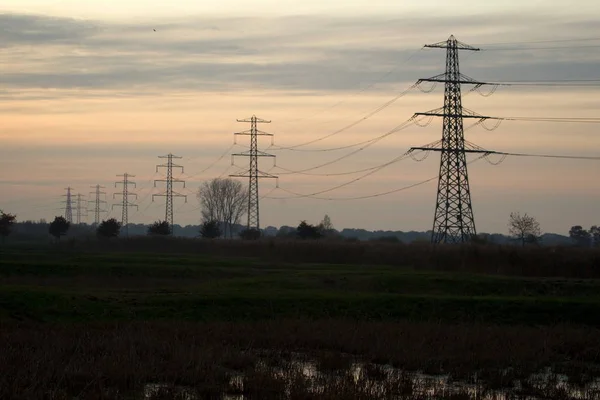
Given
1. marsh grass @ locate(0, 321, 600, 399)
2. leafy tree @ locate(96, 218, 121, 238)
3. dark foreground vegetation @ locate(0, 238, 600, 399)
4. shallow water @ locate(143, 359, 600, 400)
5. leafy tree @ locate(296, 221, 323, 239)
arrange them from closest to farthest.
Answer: shallow water @ locate(143, 359, 600, 400) < marsh grass @ locate(0, 321, 600, 399) < dark foreground vegetation @ locate(0, 238, 600, 399) < leafy tree @ locate(296, 221, 323, 239) < leafy tree @ locate(96, 218, 121, 238)

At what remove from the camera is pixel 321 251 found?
7812cm

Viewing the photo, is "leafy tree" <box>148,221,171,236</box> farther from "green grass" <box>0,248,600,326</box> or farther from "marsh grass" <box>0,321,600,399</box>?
"marsh grass" <box>0,321,600,399</box>

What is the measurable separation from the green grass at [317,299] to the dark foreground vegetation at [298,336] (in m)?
0.09

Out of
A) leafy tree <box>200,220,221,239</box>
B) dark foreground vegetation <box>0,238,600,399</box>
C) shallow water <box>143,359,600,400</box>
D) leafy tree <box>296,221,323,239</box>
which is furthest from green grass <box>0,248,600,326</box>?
leafy tree <box>200,220,221,239</box>

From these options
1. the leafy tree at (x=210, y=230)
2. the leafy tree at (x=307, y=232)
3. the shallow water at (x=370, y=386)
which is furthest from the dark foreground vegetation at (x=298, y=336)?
the leafy tree at (x=210, y=230)

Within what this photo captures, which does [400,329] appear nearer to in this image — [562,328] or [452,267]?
[562,328]

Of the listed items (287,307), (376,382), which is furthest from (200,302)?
(376,382)

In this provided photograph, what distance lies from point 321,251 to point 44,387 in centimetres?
5979

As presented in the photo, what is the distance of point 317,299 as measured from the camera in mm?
38938

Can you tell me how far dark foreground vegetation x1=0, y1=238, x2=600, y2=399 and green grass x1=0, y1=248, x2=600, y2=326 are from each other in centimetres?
9

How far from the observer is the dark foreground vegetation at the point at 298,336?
20391 mm

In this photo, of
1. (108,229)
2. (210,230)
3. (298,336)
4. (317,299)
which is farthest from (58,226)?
(298,336)

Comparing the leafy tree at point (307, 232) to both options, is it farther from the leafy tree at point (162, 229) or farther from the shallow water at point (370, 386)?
the shallow water at point (370, 386)

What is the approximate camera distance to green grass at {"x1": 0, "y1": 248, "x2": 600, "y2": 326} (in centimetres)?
3538
